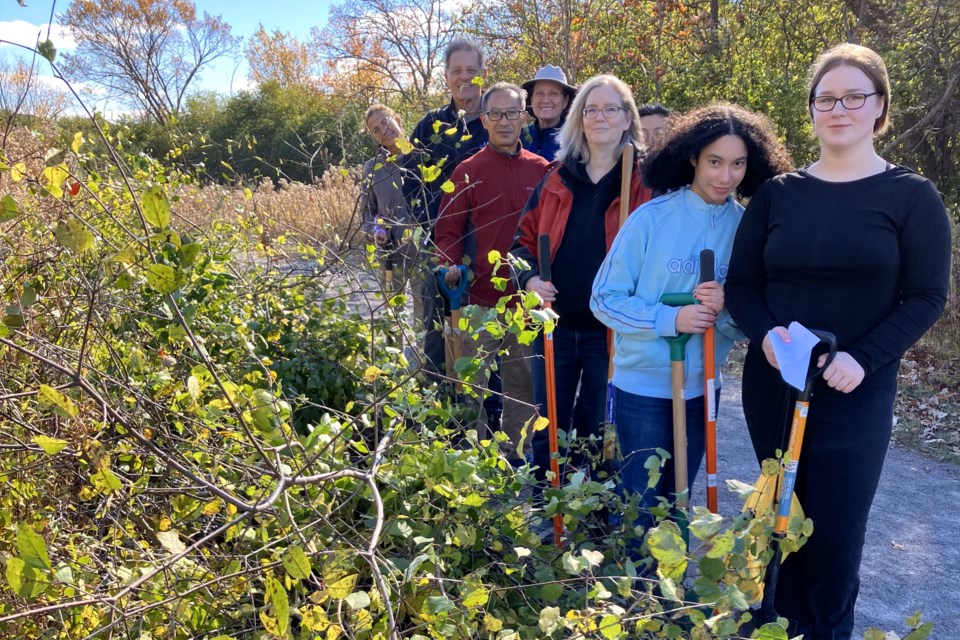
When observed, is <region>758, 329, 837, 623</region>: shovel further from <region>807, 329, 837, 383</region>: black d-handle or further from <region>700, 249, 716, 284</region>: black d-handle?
<region>700, 249, 716, 284</region>: black d-handle

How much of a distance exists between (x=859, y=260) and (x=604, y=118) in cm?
132

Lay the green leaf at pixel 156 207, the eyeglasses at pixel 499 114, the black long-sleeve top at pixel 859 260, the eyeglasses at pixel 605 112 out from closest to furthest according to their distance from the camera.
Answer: the green leaf at pixel 156 207, the black long-sleeve top at pixel 859 260, the eyeglasses at pixel 605 112, the eyeglasses at pixel 499 114

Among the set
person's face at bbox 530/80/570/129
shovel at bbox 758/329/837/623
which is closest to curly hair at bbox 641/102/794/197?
shovel at bbox 758/329/837/623

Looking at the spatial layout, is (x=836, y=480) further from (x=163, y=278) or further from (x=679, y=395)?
(x=163, y=278)

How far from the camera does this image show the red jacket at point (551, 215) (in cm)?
326

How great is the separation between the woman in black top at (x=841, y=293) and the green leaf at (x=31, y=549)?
1.96 m

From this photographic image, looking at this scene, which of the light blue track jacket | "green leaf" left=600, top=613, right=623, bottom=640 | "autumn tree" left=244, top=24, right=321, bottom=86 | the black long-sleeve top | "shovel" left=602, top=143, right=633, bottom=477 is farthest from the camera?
"autumn tree" left=244, top=24, right=321, bottom=86

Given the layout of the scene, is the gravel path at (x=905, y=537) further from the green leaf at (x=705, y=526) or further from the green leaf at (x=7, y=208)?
the green leaf at (x=7, y=208)

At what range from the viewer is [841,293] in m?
2.34

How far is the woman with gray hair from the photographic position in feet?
10.8

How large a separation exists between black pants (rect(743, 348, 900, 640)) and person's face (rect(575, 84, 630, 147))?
4.15 feet

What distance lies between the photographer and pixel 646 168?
284 centimetres

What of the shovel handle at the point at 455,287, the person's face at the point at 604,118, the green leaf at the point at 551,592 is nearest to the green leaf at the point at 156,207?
the green leaf at the point at 551,592

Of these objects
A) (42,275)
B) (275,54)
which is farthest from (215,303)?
(275,54)
